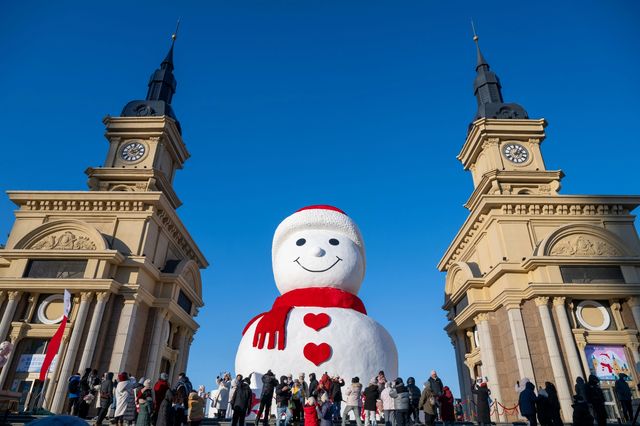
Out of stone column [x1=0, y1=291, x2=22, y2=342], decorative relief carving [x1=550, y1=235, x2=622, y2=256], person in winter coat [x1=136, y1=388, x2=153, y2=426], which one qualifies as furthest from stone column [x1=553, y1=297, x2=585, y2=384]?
stone column [x1=0, y1=291, x2=22, y2=342]

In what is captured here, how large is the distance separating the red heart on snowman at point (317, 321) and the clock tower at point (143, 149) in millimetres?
13269

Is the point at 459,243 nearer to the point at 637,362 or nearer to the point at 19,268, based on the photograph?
the point at 637,362

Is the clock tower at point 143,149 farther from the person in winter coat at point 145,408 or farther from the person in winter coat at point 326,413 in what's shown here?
the person in winter coat at point 326,413

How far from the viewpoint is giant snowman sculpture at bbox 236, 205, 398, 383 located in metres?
13.1

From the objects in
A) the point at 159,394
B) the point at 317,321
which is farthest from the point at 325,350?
the point at 159,394

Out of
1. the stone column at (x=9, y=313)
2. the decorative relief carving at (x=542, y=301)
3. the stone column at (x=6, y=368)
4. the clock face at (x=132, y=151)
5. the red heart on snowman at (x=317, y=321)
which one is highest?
the clock face at (x=132, y=151)

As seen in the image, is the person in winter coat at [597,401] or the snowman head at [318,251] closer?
the person in winter coat at [597,401]

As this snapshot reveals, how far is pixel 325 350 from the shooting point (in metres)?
13.0

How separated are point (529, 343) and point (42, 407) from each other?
19562mm

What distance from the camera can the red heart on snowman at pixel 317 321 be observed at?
13484mm

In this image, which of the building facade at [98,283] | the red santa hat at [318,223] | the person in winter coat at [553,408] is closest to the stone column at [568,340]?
the person in winter coat at [553,408]

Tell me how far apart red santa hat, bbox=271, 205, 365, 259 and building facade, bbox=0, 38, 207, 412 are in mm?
7022

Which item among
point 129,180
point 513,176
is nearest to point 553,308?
point 513,176

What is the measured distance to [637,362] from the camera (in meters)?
17.1
